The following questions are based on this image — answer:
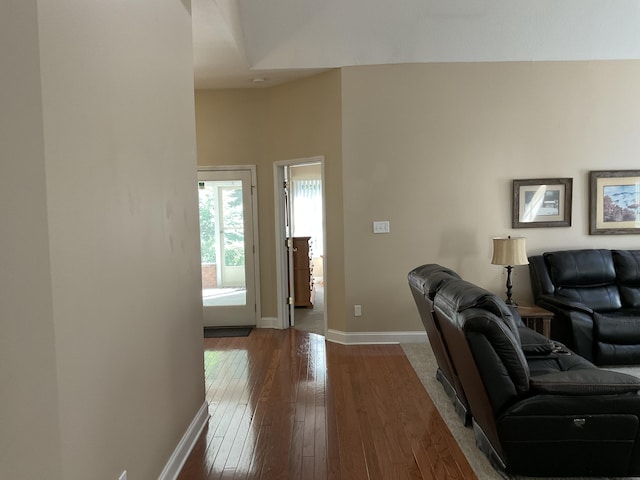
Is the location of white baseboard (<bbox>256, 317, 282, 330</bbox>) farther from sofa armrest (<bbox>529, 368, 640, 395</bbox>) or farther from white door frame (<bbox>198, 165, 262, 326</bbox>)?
sofa armrest (<bbox>529, 368, 640, 395</bbox>)

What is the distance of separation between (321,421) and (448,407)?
0.94 m

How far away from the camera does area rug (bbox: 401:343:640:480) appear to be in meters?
2.51

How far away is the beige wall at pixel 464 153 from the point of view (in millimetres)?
4848

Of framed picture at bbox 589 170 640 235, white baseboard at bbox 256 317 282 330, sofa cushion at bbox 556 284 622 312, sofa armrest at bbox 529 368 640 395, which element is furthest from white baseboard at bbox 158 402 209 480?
framed picture at bbox 589 170 640 235

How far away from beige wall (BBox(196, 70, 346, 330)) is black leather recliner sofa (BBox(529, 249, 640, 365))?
2.10 metres

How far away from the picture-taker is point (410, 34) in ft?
15.1

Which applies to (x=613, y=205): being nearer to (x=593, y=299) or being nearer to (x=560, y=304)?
(x=593, y=299)

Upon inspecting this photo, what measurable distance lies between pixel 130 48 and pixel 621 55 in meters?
4.95

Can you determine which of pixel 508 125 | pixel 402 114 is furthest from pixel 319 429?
pixel 508 125

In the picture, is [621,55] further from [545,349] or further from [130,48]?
[130,48]

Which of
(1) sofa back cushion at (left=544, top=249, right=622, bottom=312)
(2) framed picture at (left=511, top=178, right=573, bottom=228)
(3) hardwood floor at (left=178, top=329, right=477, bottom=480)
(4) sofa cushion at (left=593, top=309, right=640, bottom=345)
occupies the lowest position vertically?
(3) hardwood floor at (left=178, top=329, right=477, bottom=480)

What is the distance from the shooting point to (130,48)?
2.10 m

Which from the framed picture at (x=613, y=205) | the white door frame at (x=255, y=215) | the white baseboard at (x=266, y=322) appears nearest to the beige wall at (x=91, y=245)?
the white door frame at (x=255, y=215)

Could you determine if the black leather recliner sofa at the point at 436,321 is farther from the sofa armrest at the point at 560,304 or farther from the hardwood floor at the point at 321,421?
the sofa armrest at the point at 560,304
